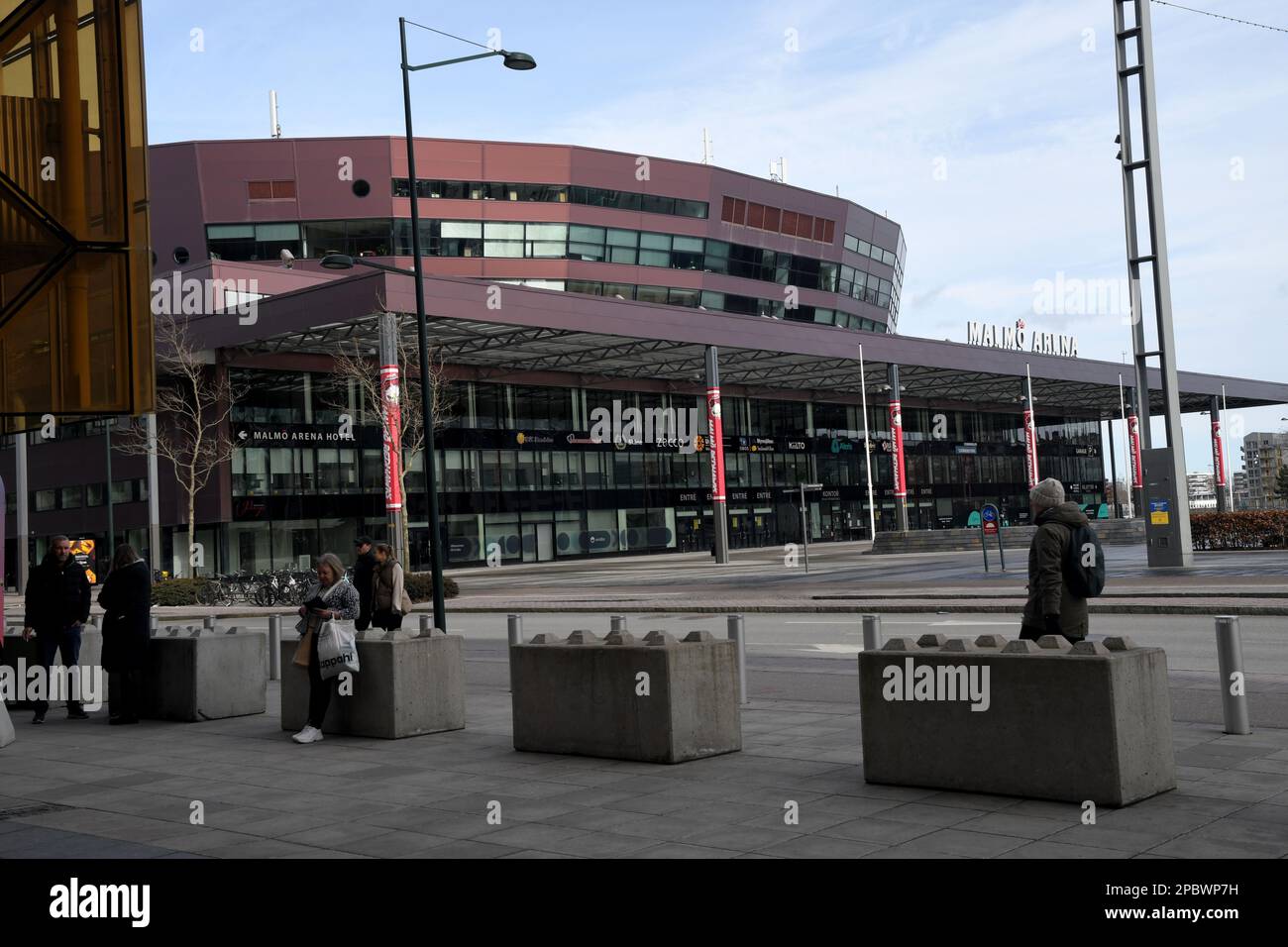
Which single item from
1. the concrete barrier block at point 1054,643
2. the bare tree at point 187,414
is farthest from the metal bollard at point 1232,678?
the bare tree at point 187,414

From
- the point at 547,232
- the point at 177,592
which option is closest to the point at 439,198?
the point at 547,232

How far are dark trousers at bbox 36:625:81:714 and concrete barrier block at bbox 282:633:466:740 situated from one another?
349 cm

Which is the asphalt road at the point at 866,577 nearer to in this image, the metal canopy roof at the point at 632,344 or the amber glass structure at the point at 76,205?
the metal canopy roof at the point at 632,344

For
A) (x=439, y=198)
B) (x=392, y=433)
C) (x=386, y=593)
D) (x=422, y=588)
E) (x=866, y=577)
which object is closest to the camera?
(x=386, y=593)

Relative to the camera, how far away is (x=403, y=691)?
1086cm

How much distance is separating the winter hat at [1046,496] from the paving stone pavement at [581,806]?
189 cm

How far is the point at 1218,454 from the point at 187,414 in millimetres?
66320

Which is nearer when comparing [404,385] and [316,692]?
[316,692]

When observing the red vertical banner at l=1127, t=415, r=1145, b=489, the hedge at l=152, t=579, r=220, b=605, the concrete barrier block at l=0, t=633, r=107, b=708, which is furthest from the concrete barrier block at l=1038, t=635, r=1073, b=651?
the red vertical banner at l=1127, t=415, r=1145, b=489

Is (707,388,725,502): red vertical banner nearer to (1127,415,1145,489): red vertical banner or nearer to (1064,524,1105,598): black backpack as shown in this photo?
(1127,415,1145,489): red vertical banner

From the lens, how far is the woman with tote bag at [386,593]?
13.7 m

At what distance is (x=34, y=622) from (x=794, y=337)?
50.2 meters

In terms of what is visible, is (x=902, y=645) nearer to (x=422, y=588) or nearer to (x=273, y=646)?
(x=273, y=646)
